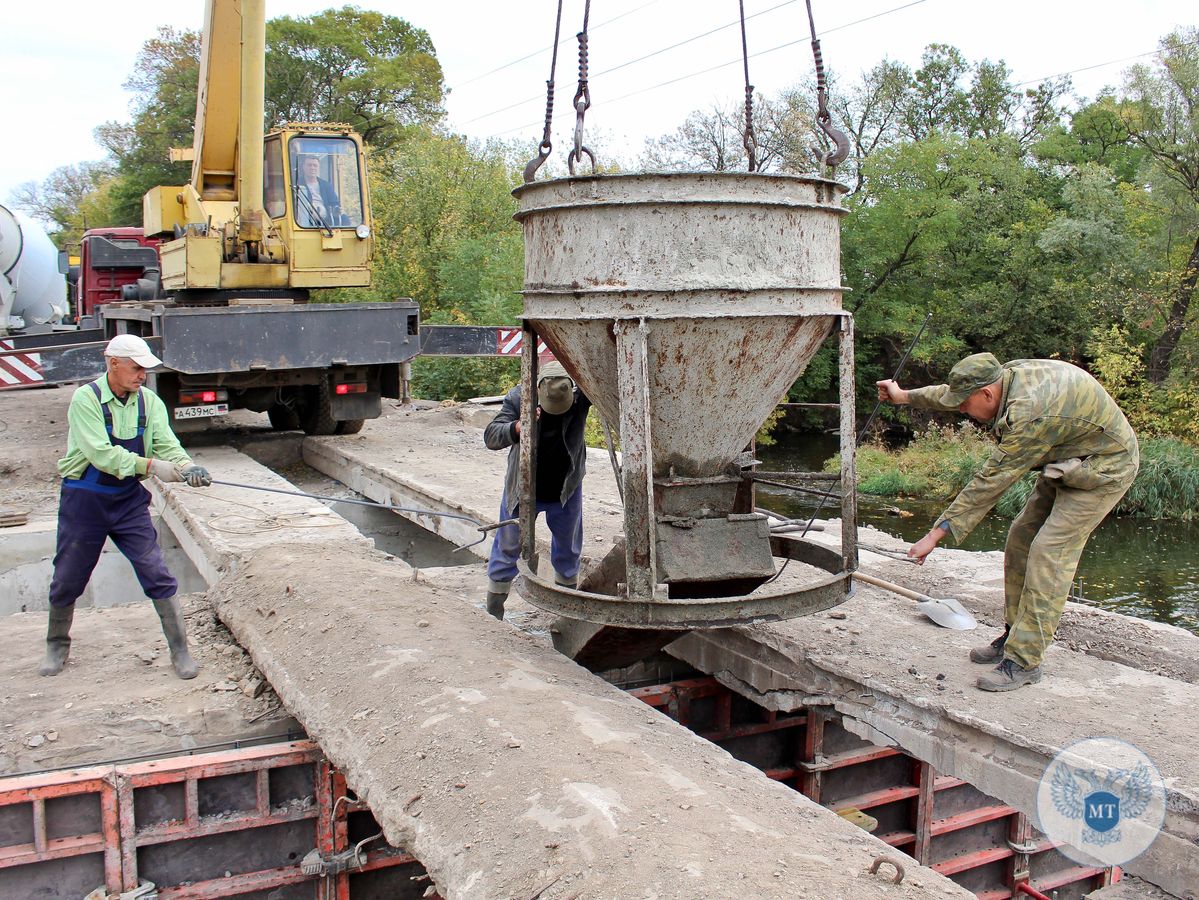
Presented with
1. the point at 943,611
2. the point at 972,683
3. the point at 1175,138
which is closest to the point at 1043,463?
the point at 972,683

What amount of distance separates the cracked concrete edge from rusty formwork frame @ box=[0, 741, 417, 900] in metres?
2.01

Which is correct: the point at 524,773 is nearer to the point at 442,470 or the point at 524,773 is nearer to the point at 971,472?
the point at 442,470

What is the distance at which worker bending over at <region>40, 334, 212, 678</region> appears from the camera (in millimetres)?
4898

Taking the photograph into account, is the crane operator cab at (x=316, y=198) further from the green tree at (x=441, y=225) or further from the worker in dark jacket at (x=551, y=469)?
the green tree at (x=441, y=225)

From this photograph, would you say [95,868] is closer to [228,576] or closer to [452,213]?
[228,576]

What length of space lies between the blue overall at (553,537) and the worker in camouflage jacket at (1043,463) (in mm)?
1966

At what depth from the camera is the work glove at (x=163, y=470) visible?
16.2 ft

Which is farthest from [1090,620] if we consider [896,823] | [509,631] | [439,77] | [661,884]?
[439,77]

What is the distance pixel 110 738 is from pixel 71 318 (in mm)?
18079

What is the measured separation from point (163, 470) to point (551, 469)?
78.7 inches

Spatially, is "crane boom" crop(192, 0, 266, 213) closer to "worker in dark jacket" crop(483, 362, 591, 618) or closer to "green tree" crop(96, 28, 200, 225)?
"worker in dark jacket" crop(483, 362, 591, 618)

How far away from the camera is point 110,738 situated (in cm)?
467

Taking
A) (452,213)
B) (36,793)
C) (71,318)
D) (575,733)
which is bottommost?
(36,793)

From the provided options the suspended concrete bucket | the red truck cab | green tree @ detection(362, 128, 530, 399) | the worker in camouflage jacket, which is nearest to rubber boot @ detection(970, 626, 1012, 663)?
the worker in camouflage jacket
